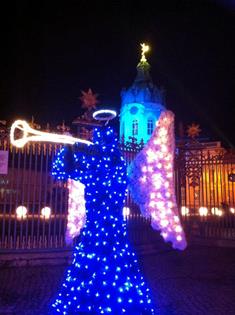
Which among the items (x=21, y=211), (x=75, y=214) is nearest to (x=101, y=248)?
(x=75, y=214)

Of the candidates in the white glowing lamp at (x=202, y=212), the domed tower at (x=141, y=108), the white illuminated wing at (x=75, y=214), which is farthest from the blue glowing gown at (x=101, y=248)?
the domed tower at (x=141, y=108)

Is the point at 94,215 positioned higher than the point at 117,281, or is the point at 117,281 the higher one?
the point at 94,215

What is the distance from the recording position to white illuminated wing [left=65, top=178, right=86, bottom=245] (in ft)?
15.8

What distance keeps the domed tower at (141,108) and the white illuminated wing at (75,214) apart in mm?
35358

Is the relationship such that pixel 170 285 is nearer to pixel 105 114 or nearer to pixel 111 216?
pixel 111 216

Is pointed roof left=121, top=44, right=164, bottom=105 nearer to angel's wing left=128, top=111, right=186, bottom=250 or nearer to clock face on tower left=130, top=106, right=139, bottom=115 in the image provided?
clock face on tower left=130, top=106, right=139, bottom=115

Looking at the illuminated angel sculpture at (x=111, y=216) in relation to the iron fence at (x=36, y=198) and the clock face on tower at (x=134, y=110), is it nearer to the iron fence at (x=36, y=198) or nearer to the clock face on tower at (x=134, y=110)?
the iron fence at (x=36, y=198)

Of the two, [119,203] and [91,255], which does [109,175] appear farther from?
[91,255]

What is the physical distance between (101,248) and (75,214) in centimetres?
98

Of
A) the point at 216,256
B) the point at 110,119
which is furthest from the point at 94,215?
the point at 216,256

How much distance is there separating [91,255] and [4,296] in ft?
8.96

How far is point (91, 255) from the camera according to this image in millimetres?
4035

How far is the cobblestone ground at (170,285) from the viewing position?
5.41 metres

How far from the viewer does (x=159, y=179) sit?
4.22 m
